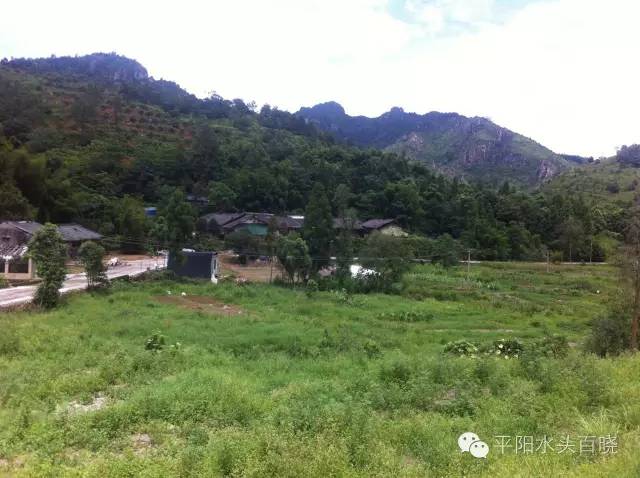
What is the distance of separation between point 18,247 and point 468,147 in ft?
390

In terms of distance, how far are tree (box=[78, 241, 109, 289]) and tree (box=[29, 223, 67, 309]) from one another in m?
2.36

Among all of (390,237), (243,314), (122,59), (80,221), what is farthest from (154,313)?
(122,59)

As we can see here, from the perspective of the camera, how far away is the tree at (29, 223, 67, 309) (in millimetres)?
21609

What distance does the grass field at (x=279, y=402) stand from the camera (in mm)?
6453

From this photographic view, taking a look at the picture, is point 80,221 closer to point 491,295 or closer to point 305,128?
point 491,295

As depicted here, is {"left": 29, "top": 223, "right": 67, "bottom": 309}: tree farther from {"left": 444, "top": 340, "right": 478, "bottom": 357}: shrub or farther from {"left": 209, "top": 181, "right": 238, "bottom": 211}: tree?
{"left": 209, "top": 181, "right": 238, "bottom": 211}: tree

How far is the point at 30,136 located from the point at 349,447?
68.5 m

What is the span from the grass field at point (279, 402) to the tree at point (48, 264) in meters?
1.48

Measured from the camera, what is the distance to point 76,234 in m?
40.7

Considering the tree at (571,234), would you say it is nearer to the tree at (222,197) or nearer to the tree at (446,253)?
the tree at (446,253)

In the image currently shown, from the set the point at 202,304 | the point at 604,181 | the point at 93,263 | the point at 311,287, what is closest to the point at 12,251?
the point at 93,263

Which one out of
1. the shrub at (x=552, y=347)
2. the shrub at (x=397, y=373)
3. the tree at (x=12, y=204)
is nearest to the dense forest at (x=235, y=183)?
the tree at (x=12, y=204)

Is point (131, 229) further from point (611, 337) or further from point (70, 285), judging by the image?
point (611, 337)

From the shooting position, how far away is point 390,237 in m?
35.2
